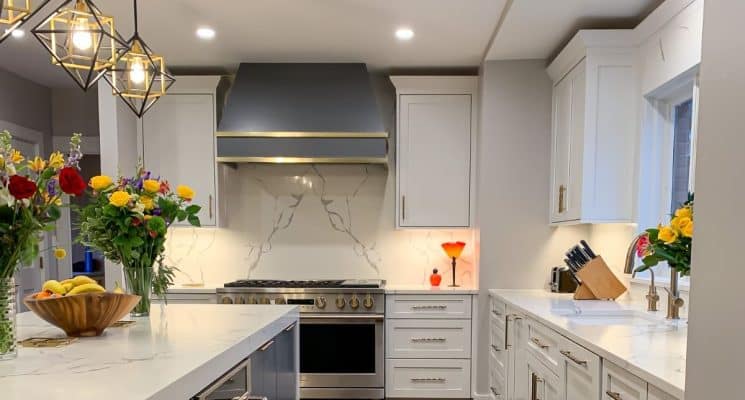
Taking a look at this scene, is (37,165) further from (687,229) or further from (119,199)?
(687,229)

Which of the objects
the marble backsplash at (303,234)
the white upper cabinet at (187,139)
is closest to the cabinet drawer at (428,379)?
the marble backsplash at (303,234)

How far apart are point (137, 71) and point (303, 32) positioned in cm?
123

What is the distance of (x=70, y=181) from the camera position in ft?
3.72

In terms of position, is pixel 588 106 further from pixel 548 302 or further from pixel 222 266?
pixel 222 266

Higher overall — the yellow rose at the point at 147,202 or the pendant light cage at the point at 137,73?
the pendant light cage at the point at 137,73

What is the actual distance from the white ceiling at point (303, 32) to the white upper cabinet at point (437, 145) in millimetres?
192

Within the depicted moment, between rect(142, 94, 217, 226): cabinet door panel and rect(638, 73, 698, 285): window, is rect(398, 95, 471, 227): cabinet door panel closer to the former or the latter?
rect(638, 73, 698, 285): window

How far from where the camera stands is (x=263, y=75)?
3.29 m

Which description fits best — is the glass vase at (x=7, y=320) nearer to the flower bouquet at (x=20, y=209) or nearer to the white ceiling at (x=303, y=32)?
the flower bouquet at (x=20, y=209)

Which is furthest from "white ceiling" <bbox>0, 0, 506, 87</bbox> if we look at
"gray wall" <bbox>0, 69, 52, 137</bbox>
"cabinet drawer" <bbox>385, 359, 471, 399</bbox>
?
"cabinet drawer" <bbox>385, 359, 471, 399</bbox>

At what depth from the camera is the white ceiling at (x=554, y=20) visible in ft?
7.48

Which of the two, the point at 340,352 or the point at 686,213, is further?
the point at 340,352

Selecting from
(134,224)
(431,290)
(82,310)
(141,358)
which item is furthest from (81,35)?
(431,290)

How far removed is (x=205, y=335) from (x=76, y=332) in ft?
1.25
